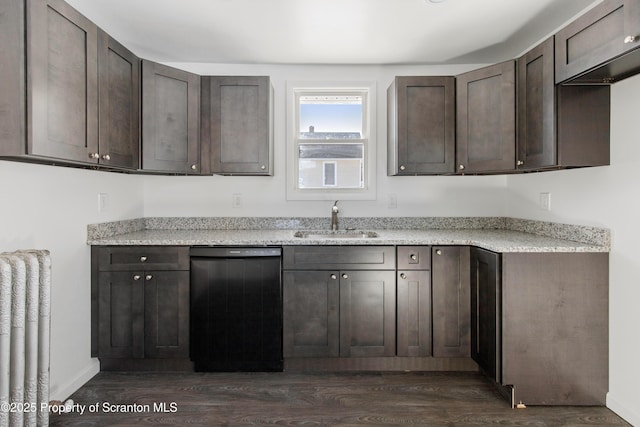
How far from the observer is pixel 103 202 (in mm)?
2490

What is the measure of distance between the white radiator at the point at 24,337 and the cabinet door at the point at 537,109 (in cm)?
269

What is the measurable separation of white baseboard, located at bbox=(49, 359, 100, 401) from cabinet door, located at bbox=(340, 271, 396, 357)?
165cm

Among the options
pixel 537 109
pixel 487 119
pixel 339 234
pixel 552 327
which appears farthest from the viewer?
pixel 339 234

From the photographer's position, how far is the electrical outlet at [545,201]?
2469 millimetres

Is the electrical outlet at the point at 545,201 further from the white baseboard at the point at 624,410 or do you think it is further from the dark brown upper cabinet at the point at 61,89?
the dark brown upper cabinet at the point at 61,89

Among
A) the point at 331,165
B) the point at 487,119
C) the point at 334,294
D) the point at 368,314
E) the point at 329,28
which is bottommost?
the point at 368,314

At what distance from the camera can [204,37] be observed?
252cm

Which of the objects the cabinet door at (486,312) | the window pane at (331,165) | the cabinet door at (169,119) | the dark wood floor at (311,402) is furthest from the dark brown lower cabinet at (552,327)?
the cabinet door at (169,119)

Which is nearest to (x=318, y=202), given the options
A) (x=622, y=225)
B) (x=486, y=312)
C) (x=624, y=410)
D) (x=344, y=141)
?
(x=344, y=141)

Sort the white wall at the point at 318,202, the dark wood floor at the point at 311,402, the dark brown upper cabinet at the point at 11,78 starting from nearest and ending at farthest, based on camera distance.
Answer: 1. the dark brown upper cabinet at the point at 11,78
2. the dark wood floor at the point at 311,402
3. the white wall at the point at 318,202

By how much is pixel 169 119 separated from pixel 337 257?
1.51 m

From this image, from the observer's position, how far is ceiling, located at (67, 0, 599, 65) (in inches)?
83.0

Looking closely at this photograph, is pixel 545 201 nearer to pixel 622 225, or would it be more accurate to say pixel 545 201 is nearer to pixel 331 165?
pixel 622 225

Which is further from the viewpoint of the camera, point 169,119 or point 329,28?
point 169,119
